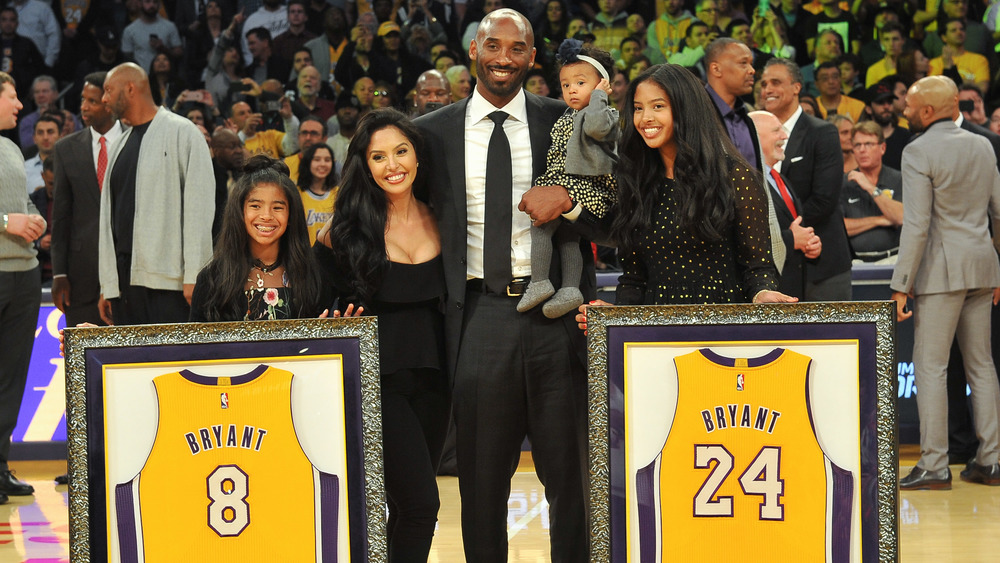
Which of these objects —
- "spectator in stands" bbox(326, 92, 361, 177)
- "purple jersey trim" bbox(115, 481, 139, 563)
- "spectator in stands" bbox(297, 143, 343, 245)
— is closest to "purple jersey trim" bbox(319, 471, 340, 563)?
"purple jersey trim" bbox(115, 481, 139, 563)

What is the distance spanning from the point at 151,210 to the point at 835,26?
23.9ft

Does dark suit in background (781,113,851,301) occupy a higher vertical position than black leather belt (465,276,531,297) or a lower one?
higher

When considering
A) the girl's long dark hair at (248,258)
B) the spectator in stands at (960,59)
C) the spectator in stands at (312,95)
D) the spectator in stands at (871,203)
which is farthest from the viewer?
the spectator in stands at (960,59)

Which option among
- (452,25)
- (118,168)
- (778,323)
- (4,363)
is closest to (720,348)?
(778,323)

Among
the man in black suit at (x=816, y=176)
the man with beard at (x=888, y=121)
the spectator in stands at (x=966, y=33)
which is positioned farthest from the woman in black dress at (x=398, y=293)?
the spectator in stands at (x=966, y=33)

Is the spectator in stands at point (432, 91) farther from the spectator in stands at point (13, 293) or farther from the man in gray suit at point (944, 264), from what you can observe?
the man in gray suit at point (944, 264)

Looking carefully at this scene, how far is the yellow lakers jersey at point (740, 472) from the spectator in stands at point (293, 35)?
817cm

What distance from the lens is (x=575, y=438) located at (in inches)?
140

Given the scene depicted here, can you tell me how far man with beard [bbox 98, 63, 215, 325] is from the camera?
5371 mm

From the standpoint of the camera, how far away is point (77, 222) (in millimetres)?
6137

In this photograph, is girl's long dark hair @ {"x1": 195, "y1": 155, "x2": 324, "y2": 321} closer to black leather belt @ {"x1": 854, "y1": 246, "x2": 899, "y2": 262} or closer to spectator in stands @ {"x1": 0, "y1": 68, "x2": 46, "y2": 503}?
spectator in stands @ {"x1": 0, "y1": 68, "x2": 46, "y2": 503}

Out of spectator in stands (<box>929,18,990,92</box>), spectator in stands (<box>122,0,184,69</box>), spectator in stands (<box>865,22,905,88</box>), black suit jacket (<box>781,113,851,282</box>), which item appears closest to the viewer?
black suit jacket (<box>781,113,851,282</box>)

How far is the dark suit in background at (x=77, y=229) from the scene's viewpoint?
6109 mm

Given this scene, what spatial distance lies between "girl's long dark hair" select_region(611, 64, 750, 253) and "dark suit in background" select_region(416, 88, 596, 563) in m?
0.22
